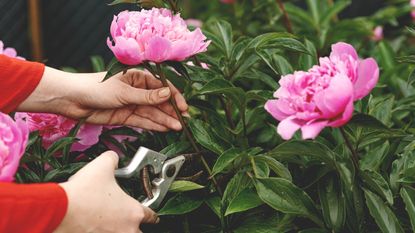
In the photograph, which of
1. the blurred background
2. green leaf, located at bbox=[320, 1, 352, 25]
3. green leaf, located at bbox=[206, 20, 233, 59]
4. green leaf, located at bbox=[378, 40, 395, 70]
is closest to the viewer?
green leaf, located at bbox=[206, 20, 233, 59]

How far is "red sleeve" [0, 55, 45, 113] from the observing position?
1.19 metres

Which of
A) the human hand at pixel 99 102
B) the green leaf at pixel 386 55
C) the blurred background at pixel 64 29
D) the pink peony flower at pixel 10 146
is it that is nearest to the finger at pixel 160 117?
the human hand at pixel 99 102

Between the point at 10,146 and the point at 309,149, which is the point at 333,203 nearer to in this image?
the point at 309,149

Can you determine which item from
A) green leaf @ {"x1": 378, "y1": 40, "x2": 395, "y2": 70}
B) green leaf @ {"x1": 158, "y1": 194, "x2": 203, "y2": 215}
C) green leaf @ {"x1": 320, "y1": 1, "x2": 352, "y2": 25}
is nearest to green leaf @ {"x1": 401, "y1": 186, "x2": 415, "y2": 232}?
green leaf @ {"x1": 158, "y1": 194, "x2": 203, "y2": 215}

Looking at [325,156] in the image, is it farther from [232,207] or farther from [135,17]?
[135,17]

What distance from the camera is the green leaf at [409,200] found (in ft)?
3.22

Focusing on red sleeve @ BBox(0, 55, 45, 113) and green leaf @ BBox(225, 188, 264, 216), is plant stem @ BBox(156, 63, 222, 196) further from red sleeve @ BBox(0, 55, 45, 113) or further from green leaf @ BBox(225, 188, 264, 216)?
red sleeve @ BBox(0, 55, 45, 113)

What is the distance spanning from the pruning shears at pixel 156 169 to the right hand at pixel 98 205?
46mm

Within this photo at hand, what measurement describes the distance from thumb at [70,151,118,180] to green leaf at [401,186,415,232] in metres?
0.43

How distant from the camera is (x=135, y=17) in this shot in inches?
41.3

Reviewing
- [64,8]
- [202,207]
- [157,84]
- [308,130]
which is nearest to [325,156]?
[308,130]

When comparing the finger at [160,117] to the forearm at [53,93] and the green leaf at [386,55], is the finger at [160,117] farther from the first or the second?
the green leaf at [386,55]

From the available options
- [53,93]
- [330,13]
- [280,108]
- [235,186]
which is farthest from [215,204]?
[330,13]

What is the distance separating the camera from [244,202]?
1.05m
